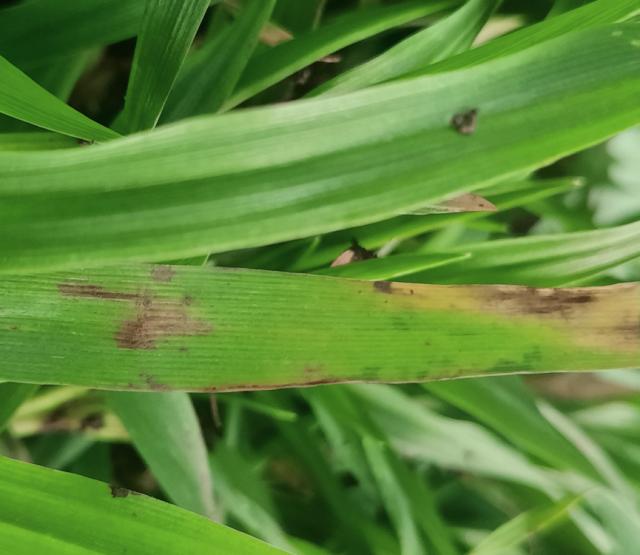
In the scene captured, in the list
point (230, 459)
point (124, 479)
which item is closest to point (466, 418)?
point (230, 459)

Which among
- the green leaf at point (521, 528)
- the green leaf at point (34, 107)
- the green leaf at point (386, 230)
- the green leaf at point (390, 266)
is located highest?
the green leaf at point (386, 230)

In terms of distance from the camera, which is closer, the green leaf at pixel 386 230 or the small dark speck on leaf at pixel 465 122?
the small dark speck on leaf at pixel 465 122

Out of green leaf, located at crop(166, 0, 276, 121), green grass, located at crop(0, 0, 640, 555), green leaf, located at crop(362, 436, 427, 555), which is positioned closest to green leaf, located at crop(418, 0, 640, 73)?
green grass, located at crop(0, 0, 640, 555)

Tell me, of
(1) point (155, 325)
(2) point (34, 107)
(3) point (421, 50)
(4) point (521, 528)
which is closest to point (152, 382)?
A: (1) point (155, 325)

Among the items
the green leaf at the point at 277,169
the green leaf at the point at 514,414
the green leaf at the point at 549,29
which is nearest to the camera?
the green leaf at the point at 277,169

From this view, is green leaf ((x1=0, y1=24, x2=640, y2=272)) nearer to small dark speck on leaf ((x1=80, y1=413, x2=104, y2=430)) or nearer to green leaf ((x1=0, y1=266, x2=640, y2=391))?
green leaf ((x1=0, y1=266, x2=640, y2=391))

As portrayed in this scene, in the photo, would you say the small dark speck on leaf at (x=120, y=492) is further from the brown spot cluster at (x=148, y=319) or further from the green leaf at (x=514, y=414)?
the green leaf at (x=514, y=414)

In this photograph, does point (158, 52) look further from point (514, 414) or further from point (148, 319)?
point (514, 414)

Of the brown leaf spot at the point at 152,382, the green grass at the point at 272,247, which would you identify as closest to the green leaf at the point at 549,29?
the green grass at the point at 272,247
